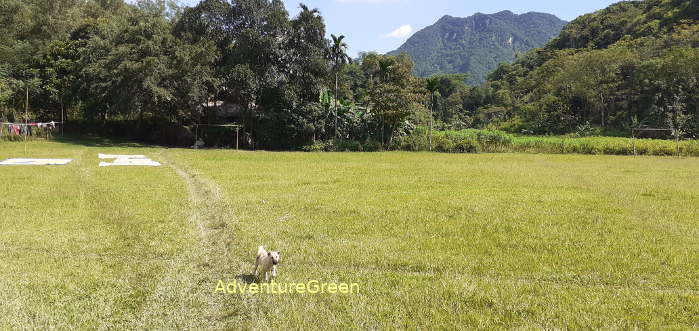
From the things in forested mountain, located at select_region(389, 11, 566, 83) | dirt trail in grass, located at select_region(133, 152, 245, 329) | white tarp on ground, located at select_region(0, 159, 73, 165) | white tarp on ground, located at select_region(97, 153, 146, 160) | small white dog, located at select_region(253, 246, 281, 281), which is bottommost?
dirt trail in grass, located at select_region(133, 152, 245, 329)

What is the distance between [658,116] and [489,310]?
43.8m

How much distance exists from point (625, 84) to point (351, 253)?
47526 mm

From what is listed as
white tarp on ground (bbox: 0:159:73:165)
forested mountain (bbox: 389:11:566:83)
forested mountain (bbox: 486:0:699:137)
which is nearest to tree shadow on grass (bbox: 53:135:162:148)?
white tarp on ground (bbox: 0:159:73:165)

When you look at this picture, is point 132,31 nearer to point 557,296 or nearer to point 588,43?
point 557,296

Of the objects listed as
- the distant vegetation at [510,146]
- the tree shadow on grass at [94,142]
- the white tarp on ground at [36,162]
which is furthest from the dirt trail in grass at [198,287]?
the tree shadow on grass at [94,142]

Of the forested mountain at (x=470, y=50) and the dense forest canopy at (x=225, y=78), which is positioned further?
the forested mountain at (x=470, y=50)

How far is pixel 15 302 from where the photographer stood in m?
4.79

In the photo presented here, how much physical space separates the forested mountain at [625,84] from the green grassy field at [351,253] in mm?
33711

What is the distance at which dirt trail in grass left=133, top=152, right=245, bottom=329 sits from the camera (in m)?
4.51

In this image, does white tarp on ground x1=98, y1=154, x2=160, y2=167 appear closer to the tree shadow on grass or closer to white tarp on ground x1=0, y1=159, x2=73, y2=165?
white tarp on ground x1=0, y1=159, x2=73, y2=165

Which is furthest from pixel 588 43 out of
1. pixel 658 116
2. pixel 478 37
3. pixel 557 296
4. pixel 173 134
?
pixel 478 37

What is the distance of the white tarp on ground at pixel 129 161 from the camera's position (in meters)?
16.9

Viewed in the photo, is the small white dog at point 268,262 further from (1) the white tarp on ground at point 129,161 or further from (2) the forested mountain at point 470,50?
(2) the forested mountain at point 470,50

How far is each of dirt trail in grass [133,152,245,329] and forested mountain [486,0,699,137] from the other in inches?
1602
